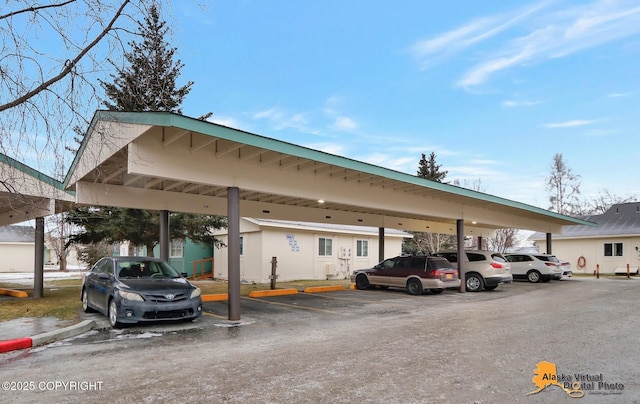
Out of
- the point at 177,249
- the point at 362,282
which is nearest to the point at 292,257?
the point at 362,282

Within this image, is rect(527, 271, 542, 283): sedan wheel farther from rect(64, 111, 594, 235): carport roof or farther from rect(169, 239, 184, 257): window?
rect(169, 239, 184, 257): window

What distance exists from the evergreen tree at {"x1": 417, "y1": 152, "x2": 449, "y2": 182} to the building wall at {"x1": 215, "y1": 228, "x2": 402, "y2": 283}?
1933 cm

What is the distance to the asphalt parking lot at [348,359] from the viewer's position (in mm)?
4961

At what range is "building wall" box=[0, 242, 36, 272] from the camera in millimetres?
39594

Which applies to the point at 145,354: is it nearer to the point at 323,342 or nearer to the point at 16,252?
the point at 323,342

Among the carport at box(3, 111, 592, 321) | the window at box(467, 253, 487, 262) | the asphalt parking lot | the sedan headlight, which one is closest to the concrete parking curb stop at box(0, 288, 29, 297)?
the carport at box(3, 111, 592, 321)

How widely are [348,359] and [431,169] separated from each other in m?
42.9

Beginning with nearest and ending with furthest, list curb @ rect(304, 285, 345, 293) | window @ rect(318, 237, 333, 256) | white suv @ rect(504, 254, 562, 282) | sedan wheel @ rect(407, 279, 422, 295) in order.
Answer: sedan wheel @ rect(407, 279, 422, 295)
curb @ rect(304, 285, 345, 293)
white suv @ rect(504, 254, 562, 282)
window @ rect(318, 237, 333, 256)

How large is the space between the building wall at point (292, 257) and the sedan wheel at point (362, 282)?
6.54m

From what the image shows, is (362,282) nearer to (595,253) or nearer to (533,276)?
(533,276)

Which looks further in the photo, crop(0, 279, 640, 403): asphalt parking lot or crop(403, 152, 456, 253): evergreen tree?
crop(403, 152, 456, 253): evergreen tree

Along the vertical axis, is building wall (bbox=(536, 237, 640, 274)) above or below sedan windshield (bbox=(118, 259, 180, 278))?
below

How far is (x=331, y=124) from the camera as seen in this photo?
2297 cm

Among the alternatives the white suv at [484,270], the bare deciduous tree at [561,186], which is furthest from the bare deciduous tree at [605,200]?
the white suv at [484,270]
